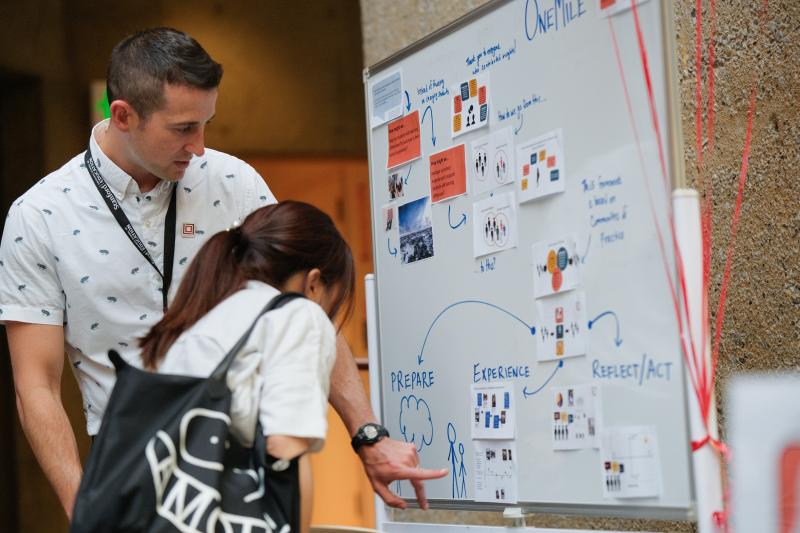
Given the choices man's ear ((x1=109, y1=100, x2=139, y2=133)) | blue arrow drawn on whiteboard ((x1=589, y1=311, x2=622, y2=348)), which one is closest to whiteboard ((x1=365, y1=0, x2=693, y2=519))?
blue arrow drawn on whiteboard ((x1=589, y1=311, x2=622, y2=348))

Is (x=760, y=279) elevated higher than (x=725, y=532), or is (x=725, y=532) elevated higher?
(x=760, y=279)

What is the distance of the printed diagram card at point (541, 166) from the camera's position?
101 inches

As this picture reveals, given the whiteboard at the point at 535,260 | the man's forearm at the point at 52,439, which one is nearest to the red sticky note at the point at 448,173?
the whiteboard at the point at 535,260

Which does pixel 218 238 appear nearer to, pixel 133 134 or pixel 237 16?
pixel 133 134

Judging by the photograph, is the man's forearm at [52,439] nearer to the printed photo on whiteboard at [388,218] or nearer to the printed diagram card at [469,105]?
the printed photo on whiteboard at [388,218]

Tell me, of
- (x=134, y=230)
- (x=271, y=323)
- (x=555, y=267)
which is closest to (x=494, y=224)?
(x=555, y=267)

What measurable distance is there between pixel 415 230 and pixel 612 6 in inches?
33.7

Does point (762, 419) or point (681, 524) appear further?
point (681, 524)

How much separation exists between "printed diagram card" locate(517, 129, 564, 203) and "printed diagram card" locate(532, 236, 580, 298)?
11 centimetres

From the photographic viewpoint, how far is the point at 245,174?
309 cm

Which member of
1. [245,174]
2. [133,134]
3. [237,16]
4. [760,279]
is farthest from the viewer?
[237,16]

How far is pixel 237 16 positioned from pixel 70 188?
3.05 m

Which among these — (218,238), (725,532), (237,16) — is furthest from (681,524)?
(237,16)

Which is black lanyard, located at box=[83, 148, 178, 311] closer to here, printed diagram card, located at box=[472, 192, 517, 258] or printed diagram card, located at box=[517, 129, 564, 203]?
printed diagram card, located at box=[472, 192, 517, 258]
